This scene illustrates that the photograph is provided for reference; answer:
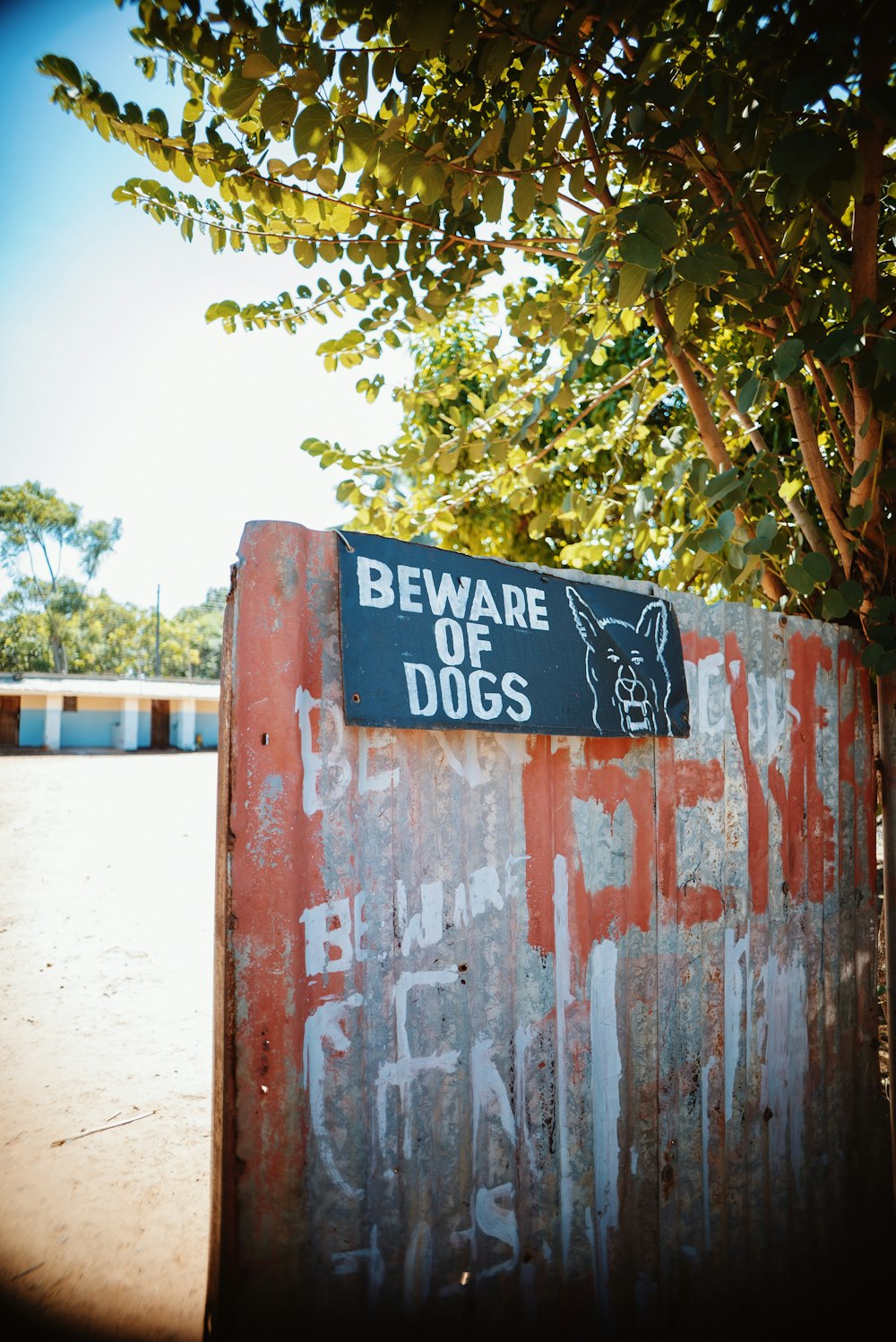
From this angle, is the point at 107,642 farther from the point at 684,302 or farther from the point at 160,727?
the point at 684,302

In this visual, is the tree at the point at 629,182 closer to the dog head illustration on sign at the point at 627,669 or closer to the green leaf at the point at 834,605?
the green leaf at the point at 834,605

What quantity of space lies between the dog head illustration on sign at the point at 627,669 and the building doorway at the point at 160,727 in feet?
93.6

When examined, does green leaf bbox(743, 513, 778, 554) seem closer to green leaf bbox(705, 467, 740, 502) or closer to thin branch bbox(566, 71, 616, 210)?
green leaf bbox(705, 467, 740, 502)

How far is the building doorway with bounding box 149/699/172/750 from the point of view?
28.3 m

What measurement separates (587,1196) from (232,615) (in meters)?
1.76

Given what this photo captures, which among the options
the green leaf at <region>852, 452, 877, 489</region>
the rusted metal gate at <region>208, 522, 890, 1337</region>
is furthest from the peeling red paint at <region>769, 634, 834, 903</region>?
the green leaf at <region>852, 452, 877, 489</region>

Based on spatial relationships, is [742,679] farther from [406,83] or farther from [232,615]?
[406,83]

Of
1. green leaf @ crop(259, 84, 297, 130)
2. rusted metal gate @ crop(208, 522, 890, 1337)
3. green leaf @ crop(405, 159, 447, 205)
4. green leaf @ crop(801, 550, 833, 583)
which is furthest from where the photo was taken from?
green leaf @ crop(801, 550, 833, 583)

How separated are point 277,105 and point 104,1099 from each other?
12.8 ft

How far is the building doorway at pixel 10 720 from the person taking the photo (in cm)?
2531

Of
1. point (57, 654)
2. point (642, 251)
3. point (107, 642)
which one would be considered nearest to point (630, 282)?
point (642, 251)

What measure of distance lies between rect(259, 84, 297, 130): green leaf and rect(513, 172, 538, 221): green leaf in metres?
0.63

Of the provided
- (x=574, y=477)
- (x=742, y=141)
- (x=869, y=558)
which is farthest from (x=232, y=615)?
(x=574, y=477)

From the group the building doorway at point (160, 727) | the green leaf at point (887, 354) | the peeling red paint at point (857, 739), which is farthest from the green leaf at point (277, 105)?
the building doorway at point (160, 727)
